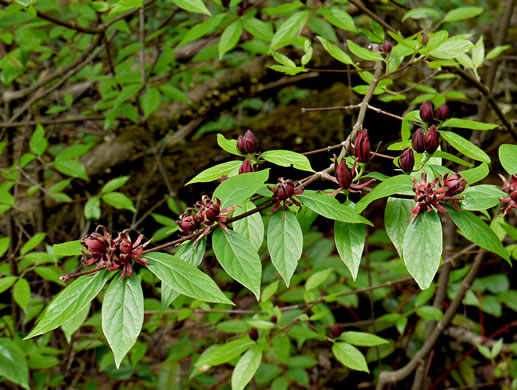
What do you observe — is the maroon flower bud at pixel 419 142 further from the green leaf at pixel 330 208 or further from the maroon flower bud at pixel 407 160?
the green leaf at pixel 330 208

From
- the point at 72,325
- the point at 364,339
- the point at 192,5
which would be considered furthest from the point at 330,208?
the point at 72,325

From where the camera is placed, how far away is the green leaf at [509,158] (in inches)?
28.3

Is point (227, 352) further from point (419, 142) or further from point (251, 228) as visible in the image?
point (419, 142)

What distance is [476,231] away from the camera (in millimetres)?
705

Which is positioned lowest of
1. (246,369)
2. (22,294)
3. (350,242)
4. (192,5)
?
(246,369)

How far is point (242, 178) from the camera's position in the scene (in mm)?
729

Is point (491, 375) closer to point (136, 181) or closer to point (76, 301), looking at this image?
point (136, 181)

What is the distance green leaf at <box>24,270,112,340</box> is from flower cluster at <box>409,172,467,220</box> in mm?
501

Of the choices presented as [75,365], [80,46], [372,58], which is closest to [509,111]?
[372,58]

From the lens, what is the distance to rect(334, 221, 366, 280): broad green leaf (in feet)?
2.43

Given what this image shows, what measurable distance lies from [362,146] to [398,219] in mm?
141

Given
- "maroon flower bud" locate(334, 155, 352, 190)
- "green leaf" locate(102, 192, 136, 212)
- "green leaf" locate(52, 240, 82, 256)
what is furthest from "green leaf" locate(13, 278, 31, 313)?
"maroon flower bud" locate(334, 155, 352, 190)

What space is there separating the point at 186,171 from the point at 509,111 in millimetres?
1985

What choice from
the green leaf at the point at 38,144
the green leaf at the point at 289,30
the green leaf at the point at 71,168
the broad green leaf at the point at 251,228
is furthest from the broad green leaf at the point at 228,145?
the green leaf at the point at 38,144
